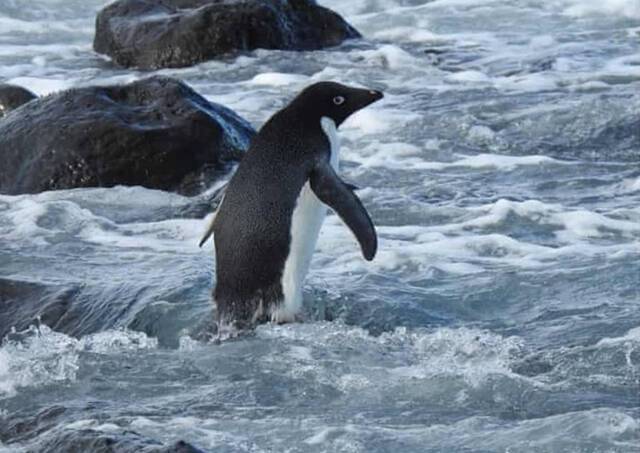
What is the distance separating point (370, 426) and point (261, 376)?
28.3 inches

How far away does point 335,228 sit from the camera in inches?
348

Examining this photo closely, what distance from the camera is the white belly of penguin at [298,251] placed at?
704 centimetres


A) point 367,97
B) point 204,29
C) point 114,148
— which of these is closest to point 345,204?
point 367,97

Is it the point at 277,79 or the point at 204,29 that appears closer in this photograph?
the point at 277,79

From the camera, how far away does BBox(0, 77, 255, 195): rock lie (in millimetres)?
9570

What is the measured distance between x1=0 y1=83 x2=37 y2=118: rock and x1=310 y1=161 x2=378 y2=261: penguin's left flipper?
4123mm

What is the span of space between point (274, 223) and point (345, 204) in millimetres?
311

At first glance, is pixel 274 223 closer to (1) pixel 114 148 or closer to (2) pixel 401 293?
(2) pixel 401 293

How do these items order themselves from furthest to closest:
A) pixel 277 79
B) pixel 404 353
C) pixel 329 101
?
pixel 277 79
pixel 329 101
pixel 404 353

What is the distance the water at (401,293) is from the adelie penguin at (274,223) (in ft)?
0.49

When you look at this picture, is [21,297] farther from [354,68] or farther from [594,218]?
[354,68]

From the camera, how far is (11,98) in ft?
35.3

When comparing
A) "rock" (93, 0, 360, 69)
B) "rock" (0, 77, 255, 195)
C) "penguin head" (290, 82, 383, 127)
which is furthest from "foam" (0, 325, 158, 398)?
"rock" (93, 0, 360, 69)

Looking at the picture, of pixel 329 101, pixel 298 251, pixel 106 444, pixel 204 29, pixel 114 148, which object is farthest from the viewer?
pixel 204 29
